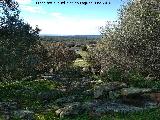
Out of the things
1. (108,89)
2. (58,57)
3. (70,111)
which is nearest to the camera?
(70,111)

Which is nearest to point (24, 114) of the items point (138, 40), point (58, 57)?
point (138, 40)

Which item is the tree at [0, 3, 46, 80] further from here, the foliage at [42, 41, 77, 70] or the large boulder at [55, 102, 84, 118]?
the foliage at [42, 41, 77, 70]

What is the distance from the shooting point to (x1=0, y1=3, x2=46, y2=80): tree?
91.6 feet

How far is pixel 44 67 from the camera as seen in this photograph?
60469 mm

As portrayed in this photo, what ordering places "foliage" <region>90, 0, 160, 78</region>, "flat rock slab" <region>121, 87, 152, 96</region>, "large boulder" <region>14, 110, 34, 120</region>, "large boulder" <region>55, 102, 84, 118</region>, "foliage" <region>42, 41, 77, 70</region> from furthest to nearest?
"foliage" <region>42, 41, 77, 70</region>, "foliage" <region>90, 0, 160, 78</region>, "flat rock slab" <region>121, 87, 152, 96</region>, "large boulder" <region>55, 102, 84, 118</region>, "large boulder" <region>14, 110, 34, 120</region>

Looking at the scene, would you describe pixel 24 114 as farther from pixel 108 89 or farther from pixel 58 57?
pixel 58 57

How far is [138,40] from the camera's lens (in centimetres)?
3650

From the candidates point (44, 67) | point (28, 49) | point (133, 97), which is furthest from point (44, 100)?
point (44, 67)

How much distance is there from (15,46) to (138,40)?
13437 mm

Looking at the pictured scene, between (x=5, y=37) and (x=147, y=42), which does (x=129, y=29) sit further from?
(x=5, y=37)

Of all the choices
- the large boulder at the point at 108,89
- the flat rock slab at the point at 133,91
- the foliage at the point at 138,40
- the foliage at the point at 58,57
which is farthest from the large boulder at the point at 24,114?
the foliage at the point at 58,57

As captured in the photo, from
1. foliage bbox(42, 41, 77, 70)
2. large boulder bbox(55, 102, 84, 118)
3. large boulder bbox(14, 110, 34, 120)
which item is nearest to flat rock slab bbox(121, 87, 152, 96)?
large boulder bbox(55, 102, 84, 118)

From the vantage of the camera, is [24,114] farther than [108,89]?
No

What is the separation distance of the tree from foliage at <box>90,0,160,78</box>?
9910mm
